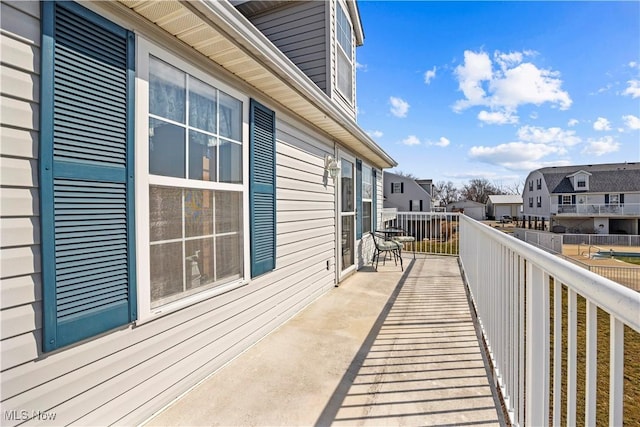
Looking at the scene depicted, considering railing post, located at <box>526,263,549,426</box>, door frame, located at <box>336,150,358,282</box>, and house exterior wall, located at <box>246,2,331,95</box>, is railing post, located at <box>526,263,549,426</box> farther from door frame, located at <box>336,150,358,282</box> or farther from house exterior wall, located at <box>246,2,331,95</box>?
house exterior wall, located at <box>246,2,331,95</box>

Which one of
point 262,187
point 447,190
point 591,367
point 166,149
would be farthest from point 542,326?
point 447,190

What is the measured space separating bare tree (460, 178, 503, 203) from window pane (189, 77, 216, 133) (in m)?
55.9

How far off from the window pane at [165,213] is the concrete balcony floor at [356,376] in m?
1.17

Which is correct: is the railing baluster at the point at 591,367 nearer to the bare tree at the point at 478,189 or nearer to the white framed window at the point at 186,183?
the white framed window at the point at 186,183

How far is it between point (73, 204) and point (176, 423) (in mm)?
1433

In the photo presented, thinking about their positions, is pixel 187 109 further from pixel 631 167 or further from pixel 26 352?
pixel 631 167

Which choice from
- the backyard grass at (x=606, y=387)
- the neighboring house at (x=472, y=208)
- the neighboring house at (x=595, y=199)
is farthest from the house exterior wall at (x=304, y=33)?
the neighboring house at (x=472, y=208)

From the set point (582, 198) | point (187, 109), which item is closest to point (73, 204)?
point (187, 109)

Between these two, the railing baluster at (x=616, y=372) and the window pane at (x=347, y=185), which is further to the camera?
the window pane at (x=347, y=185)

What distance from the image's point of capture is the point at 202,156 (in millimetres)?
2291

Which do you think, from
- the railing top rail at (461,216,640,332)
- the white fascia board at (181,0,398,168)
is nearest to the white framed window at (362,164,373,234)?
the white fascia board at (181,0,398,168)

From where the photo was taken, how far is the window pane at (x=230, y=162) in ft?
8.28

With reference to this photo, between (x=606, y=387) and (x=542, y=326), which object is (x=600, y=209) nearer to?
(x=606, y=387)

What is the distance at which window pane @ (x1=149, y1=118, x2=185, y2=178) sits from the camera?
1.91 m
